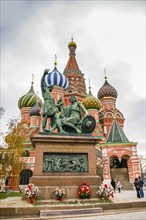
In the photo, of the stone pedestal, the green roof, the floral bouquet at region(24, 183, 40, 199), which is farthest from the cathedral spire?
the floral bouquet at region(24, 183, 40, 199)

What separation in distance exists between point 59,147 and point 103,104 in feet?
115

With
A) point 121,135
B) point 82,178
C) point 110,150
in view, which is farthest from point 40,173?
point 121,135

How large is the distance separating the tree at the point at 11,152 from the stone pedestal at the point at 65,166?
11641mm

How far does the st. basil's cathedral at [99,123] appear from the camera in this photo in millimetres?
27484

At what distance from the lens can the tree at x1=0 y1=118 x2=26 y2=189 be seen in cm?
2031

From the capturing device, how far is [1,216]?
6.84 meters

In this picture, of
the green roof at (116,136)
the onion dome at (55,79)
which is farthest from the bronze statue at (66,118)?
the onion dome at (55,79)

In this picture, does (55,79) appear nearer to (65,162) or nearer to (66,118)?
(66,118)

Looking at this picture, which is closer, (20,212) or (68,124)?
(20,212)

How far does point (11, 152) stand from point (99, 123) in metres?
22.2

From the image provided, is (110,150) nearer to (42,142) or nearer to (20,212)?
(42,142)

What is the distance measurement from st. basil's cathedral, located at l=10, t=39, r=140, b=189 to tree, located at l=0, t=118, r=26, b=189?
3.71 m

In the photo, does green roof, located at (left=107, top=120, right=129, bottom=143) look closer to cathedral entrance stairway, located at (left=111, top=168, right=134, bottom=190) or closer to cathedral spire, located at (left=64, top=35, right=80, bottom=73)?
cathedral entrance stairway, located at (left=111, top=168, right=134, bottom=190)

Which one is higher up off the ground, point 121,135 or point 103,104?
point 103,104
